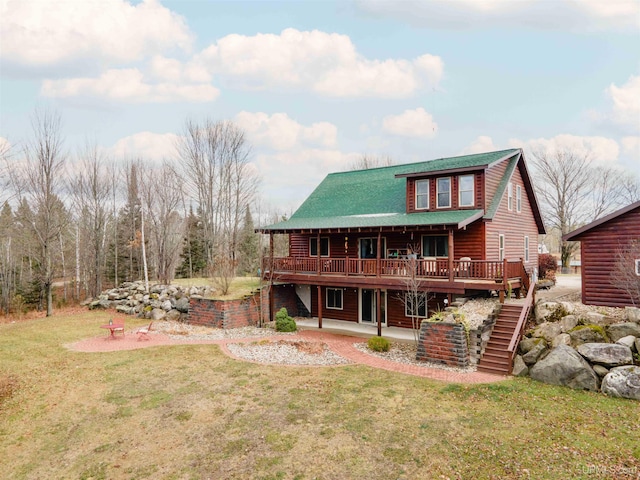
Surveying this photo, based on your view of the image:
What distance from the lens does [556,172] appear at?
36.8m

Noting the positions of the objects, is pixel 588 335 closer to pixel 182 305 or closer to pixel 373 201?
pixel 373 201

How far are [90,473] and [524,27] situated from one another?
21281mm

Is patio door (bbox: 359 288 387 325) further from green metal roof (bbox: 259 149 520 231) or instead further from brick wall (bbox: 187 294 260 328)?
brick wall (bbox: 187 294 260 328)

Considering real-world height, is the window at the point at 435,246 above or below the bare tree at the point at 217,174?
below

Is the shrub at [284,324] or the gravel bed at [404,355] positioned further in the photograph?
the shrub at [284,324]

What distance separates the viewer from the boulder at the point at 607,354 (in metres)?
9.96

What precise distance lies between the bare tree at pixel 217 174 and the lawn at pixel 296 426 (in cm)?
1929

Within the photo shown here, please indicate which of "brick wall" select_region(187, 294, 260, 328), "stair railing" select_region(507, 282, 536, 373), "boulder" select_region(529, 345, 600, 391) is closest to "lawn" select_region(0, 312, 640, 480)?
"boulder" select_region(529, 345, 600, 391)

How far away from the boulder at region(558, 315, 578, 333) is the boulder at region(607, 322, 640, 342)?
2.97 feet

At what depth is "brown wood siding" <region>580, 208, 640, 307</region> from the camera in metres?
13.6

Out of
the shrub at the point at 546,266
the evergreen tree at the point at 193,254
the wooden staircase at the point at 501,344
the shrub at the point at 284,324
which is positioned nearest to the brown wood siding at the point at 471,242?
the wooden staircase at the point at 501,344

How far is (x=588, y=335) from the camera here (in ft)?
36.0

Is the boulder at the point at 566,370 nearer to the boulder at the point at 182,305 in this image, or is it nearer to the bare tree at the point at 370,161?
the boulder at the point at 182,305

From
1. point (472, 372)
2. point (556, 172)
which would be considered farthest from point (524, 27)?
point (556, 172)
